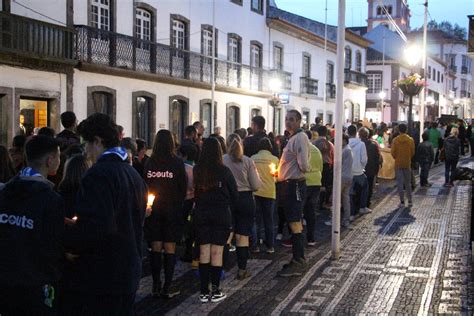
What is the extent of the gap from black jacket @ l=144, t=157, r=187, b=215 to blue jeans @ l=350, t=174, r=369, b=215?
254 inches

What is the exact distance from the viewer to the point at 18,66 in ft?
55.4

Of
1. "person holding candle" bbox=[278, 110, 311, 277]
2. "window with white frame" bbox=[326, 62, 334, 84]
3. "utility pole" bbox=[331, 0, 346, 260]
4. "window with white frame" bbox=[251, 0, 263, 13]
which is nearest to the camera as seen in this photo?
"person holding candle" bbox=[278, 110, 311, 277]

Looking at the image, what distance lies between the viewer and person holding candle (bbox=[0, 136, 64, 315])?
3787mm

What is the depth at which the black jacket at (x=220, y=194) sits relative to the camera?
702 cm

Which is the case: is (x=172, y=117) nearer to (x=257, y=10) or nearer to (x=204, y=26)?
(x=204, y=26)

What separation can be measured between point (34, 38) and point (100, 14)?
384cm

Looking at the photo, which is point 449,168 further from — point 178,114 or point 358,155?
point 178,114

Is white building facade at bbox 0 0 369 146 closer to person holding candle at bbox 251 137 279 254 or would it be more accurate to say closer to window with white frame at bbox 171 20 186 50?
window with white frame at bbox 171 20 186 50

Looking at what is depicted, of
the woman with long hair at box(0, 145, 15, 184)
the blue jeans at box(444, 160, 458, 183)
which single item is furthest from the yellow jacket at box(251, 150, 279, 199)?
the blue jeans at box(444, 160, 458, 183)

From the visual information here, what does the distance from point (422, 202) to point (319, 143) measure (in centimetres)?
446

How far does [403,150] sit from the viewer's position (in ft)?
46.4

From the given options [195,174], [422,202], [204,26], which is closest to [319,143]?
[422,202]

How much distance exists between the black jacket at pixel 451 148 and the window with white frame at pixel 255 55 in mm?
14642

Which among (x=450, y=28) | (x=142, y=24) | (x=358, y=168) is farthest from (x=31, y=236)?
(x=450, y=28)
